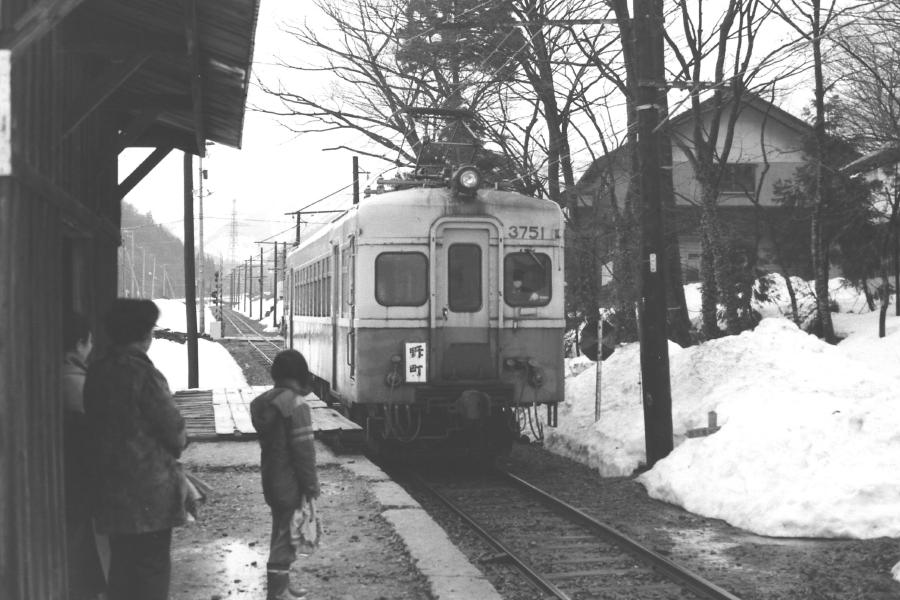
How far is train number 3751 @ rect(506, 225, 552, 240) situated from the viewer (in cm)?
1199

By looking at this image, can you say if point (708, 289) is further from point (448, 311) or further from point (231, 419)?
point (231, 419)

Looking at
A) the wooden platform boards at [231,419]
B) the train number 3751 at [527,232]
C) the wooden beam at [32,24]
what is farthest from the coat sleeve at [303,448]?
the train number 3751 at [527,232]

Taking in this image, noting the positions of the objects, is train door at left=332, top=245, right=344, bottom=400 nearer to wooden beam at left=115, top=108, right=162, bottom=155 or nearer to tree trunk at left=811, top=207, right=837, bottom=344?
wooden beam at left=115, top=108, right=162, bottom=155

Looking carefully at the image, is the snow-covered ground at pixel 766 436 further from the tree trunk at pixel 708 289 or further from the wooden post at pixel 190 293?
the wooden post at pixel 190 293

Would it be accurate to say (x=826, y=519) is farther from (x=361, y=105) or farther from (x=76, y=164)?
(x=361, y=105)

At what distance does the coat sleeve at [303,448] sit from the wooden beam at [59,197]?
62.9 inches

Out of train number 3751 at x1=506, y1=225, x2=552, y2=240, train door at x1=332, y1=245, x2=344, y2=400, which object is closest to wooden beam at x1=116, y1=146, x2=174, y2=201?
train door at x1=332, y1=245, x2=344, y2=400

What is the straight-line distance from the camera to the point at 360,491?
10031mm

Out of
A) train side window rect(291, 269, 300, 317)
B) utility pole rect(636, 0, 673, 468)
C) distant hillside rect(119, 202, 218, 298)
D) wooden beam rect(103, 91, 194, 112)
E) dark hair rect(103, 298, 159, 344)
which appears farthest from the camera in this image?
distant hillside rect(119, 202, 218, 298)

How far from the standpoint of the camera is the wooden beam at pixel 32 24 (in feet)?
13.5

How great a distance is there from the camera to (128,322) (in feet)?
15.6

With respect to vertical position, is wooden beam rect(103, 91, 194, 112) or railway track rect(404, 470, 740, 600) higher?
wooden beam rect(103, 91, 194, 112)

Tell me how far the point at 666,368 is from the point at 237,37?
7.01m

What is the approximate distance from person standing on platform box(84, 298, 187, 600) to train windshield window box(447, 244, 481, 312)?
7.19 meters
